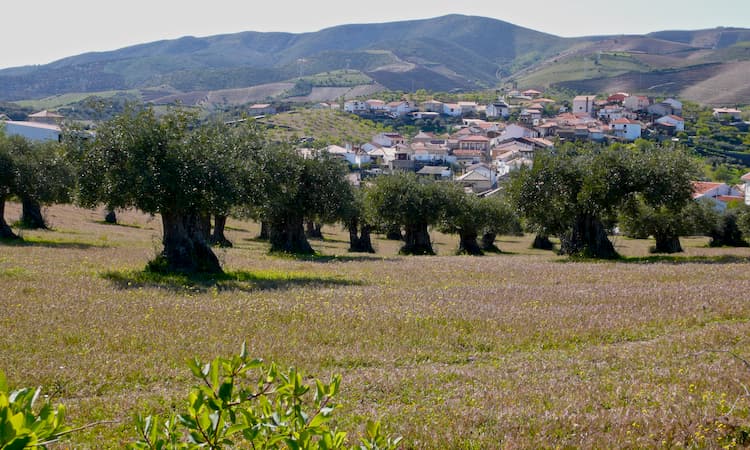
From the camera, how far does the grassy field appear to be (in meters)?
9.12

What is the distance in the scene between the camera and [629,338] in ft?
50.1

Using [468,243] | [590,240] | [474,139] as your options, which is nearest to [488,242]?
[468,243]

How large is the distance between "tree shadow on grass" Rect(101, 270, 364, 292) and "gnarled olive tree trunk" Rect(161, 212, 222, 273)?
2.48 feet

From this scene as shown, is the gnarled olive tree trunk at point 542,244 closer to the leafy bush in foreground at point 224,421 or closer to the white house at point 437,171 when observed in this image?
the leafy bush in foreground at point 224,421

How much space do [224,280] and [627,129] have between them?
17124 centimetres

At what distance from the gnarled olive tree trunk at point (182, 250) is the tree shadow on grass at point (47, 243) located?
9.87 metres

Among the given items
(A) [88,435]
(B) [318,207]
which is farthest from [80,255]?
(A) [88,435]

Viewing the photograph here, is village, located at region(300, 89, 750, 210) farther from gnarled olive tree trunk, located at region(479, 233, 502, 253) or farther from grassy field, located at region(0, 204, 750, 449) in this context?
grassy field, located at region(0, 204, 750, 449)

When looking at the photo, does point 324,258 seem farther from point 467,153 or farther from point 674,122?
point 674,122

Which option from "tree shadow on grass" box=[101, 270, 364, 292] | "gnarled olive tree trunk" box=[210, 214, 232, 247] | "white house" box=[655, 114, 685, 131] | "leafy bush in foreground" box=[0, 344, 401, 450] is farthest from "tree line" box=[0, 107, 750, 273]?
"white house" box=[655, 114, 685, 131]

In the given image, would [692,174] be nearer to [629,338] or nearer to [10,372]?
[629,338]

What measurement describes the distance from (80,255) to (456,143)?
158m

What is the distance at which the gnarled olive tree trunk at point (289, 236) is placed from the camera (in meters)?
41.6

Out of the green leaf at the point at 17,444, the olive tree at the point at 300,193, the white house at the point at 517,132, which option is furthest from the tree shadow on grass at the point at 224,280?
the white house at the point at 517,132
